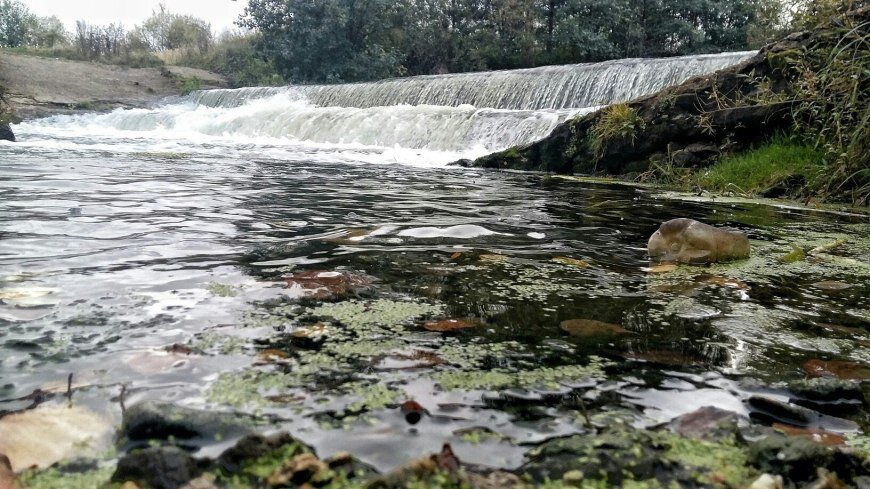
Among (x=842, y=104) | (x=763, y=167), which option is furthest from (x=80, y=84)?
(x=842, y=104)

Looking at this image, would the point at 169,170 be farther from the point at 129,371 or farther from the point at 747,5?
the point at 747,5

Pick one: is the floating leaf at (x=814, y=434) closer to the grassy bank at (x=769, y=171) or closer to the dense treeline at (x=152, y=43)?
the grassy bank at (x=769, y=171)

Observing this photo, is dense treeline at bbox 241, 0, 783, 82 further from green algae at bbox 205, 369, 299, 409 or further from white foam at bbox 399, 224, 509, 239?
green algae at bbox 205, 369, 299, 409

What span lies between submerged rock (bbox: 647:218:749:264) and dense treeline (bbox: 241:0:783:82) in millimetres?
20349

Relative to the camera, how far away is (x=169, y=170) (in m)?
6.28

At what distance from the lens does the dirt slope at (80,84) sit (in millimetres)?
20422

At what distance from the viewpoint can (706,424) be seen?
109 cm

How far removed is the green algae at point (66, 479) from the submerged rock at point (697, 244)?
88.4 inches

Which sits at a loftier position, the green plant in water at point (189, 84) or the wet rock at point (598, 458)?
the green plant in water at point (189, 84)

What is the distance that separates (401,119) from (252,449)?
37.5ft

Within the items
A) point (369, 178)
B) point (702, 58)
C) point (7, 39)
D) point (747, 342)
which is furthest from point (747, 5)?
point (7, 39)

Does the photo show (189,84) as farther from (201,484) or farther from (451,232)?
(201,484)

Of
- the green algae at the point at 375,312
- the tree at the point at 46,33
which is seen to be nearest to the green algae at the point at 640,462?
the green algae at the point at 375,312

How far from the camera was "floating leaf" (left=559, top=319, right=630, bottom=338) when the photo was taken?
62.8 inches
